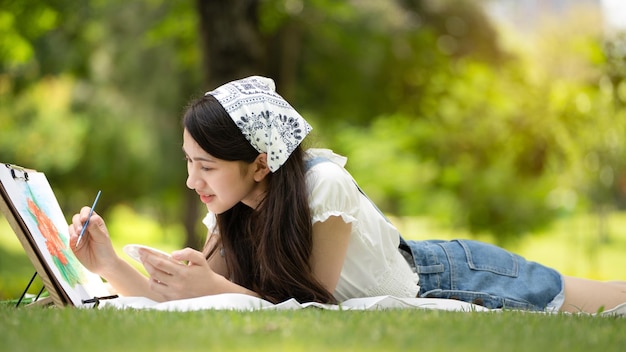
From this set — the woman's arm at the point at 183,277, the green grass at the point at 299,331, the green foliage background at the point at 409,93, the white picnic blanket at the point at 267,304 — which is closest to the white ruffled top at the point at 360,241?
the white picnic blanket at the point at 267,304

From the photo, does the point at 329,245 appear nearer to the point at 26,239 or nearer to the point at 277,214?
the point at 277,214

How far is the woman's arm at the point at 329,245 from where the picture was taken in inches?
139

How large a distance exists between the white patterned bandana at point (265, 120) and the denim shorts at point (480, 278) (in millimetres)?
774

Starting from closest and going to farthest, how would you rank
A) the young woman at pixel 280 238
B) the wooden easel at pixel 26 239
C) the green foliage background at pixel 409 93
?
the wooden easel at pixel 26 239 < the young woman at pixel 280 238 < the green foliage background at pixel 409 93

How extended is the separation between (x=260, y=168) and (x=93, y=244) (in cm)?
77

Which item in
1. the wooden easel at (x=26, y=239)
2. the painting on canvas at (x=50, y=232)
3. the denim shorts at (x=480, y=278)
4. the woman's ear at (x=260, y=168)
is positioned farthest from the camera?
the denim shorts at (x=480, y=278)

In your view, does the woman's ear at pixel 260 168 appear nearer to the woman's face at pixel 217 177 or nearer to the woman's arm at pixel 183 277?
the woman's face at pixel 217 177

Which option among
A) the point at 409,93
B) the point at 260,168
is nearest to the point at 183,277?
the point at 260,168

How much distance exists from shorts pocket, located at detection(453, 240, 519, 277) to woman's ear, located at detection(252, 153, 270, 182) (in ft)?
3.39

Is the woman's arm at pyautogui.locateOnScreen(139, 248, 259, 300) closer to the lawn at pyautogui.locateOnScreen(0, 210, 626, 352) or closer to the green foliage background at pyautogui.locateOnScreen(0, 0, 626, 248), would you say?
the lawn at pyautogui.locateOnScreen(0, 210, 626, 352)

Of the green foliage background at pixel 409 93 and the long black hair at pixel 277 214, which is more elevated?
the green foliage background at pixel 409 93

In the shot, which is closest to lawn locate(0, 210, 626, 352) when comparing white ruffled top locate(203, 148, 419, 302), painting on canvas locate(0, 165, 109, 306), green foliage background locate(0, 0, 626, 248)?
painting on canvas locate(0, 165, 109, 306)

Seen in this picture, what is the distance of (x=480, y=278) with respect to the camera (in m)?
3.96

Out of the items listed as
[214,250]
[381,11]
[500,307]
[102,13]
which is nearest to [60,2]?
[102,13]
